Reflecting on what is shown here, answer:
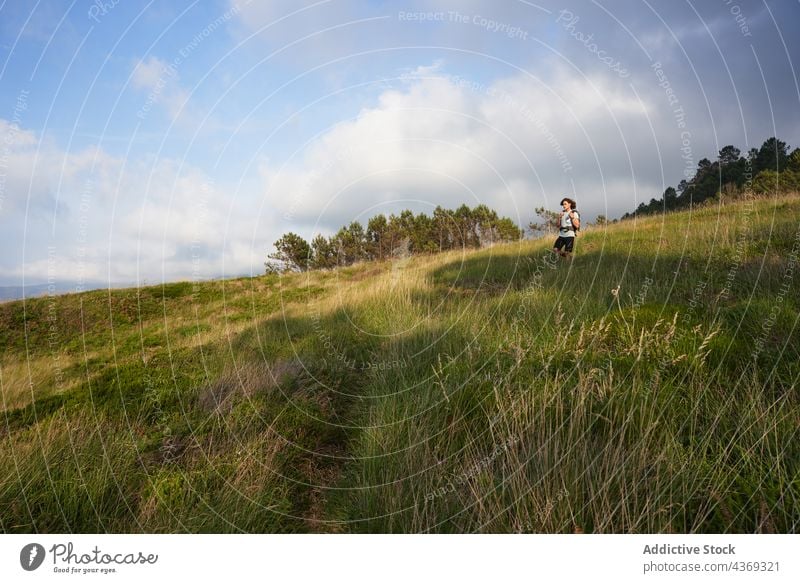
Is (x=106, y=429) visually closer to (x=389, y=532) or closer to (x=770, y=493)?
(x=389, y=532)

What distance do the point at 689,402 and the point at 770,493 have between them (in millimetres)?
712

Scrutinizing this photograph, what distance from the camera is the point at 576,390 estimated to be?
9.27 ft

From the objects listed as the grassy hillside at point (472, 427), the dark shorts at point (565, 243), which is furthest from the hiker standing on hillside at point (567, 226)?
the grassy hillside at point (472, 427)

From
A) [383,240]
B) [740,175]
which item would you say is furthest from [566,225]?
[740,175]

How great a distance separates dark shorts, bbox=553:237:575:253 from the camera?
1020cm

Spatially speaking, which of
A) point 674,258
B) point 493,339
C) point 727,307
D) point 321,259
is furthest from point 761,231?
point 321,259

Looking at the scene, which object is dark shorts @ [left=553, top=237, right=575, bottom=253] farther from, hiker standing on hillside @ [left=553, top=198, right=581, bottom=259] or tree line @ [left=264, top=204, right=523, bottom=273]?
tree line @ [left=264, top=204, right=523, bottom=273]
